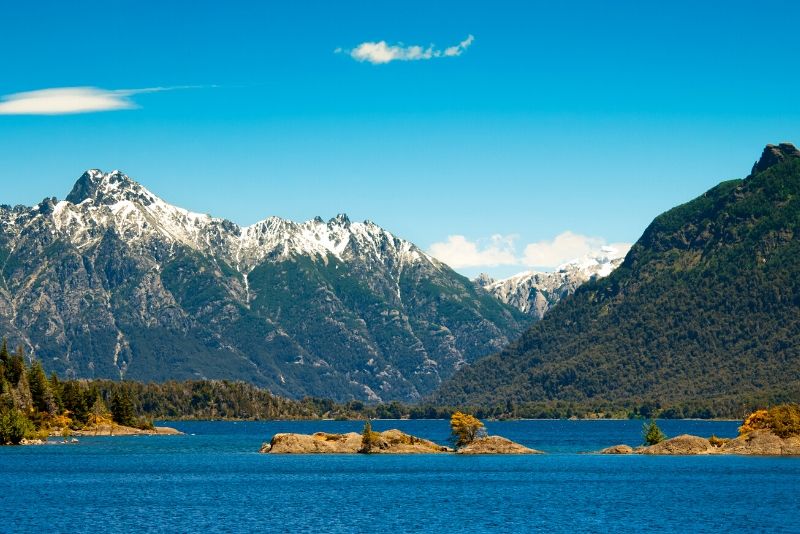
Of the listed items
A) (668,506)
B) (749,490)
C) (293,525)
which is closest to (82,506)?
(293,525)

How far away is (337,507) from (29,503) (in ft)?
103

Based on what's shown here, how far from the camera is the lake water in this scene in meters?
120

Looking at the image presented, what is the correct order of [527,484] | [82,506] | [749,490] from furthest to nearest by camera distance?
[527,484] < [749,490] < [82,506]

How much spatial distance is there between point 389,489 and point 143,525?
4505 cm

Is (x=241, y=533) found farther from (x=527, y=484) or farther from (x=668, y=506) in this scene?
(x=527, y=484)

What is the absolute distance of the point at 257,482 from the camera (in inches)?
6575

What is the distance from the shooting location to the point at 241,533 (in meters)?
113

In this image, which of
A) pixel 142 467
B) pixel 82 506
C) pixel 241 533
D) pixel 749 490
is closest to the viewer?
pixel 241 533

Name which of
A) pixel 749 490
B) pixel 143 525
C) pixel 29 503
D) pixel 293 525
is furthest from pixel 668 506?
pixel 29 503

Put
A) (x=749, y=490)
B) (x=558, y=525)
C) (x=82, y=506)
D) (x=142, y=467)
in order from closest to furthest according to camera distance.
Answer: (x=558, y=525) < (x=82, y=506) < (x=749, y=490) < (x=142, y=467)

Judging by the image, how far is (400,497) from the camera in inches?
5773

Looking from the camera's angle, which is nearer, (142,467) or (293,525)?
(293,525)

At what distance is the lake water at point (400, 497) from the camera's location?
394ft

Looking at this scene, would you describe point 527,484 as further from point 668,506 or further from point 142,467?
point 142,467
